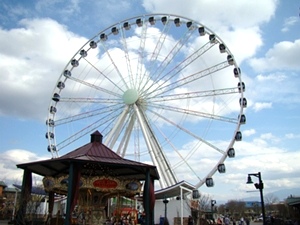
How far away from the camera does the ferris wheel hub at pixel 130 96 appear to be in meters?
30.7

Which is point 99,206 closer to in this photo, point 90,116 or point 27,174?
point 27,174

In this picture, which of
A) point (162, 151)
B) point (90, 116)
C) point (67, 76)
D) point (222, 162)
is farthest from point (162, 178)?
point (67, 76)

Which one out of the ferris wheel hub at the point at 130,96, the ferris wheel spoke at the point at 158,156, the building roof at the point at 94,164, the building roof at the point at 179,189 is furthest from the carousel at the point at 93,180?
the ferris wheel hub at the point at 130,96

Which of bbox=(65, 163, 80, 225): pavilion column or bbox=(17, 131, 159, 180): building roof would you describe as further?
bbox=(17, 131, 159, 180): building roof

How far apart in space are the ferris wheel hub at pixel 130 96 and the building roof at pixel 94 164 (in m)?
8.51

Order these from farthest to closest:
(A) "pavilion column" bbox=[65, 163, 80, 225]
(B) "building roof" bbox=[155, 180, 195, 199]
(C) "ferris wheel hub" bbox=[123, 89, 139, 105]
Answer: (C) "ferris wheel hub" bbox=[123, 89, 139, 105] → (B) "building roof" bbox=[155, 180, 195, 199] → (A) "pavilion column" bbox=[65, 163, 80, 225]

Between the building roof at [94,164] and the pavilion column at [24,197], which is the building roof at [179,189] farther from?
the pavilion column at [24,197]

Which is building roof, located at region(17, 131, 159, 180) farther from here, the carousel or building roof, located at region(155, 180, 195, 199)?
building roof, located at region(155, 180, 195, 199)

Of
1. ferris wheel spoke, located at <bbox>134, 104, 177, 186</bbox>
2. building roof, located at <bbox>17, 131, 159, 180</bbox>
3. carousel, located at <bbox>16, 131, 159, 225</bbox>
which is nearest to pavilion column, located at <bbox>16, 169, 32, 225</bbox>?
carousel, located at <bbox>16, 131, 159, 225</bbox>

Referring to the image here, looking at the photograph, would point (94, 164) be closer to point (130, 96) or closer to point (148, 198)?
point (148, 198)

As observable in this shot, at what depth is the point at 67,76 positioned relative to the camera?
34.8 meters

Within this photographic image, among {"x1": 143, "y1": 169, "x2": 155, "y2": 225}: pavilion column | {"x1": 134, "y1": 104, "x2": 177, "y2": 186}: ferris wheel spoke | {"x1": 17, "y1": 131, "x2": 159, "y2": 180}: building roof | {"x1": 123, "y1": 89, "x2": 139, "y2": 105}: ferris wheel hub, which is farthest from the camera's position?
{"x1": 123, "y1": 89, "x2": 139, "y2": 105}: ferris wheel hub

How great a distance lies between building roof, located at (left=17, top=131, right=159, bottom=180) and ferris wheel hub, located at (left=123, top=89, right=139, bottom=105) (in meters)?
8.51

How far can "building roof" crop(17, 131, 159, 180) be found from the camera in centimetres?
1850
